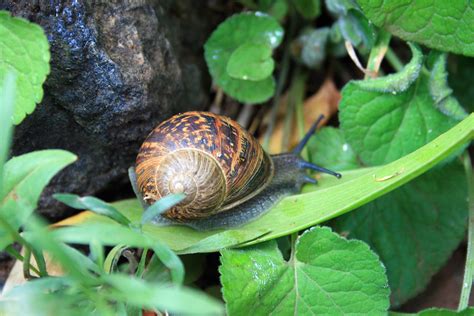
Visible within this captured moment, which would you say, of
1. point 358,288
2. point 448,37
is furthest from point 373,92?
point 358,288

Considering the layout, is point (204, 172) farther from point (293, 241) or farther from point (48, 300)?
point (48, 300)

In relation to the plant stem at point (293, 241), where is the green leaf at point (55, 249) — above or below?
above

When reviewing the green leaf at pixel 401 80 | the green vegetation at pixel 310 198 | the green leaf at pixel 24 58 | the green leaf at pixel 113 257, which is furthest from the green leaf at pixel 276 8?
the green leaf at pixel 113 257

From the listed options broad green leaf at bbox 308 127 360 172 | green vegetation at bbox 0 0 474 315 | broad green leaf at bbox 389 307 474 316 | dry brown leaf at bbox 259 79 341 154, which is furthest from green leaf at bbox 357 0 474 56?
broad green leaf at bbox 389 307 474 316

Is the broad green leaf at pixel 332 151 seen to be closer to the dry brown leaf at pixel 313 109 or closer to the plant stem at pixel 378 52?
the dry brown leaf at pixel 313 109

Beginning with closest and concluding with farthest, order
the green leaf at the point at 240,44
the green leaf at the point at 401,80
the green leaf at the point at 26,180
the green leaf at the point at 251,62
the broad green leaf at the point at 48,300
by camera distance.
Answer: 1. the broad green leaf at the point at 48,300
2. the green leaf at the point at 26,180
3. the green leaf at the point at 401,80
4. the green leaf at the point at 251,62
5. the green leaf at the point at 240,44

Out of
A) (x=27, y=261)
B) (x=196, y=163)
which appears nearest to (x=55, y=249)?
(x=27, y=261)
